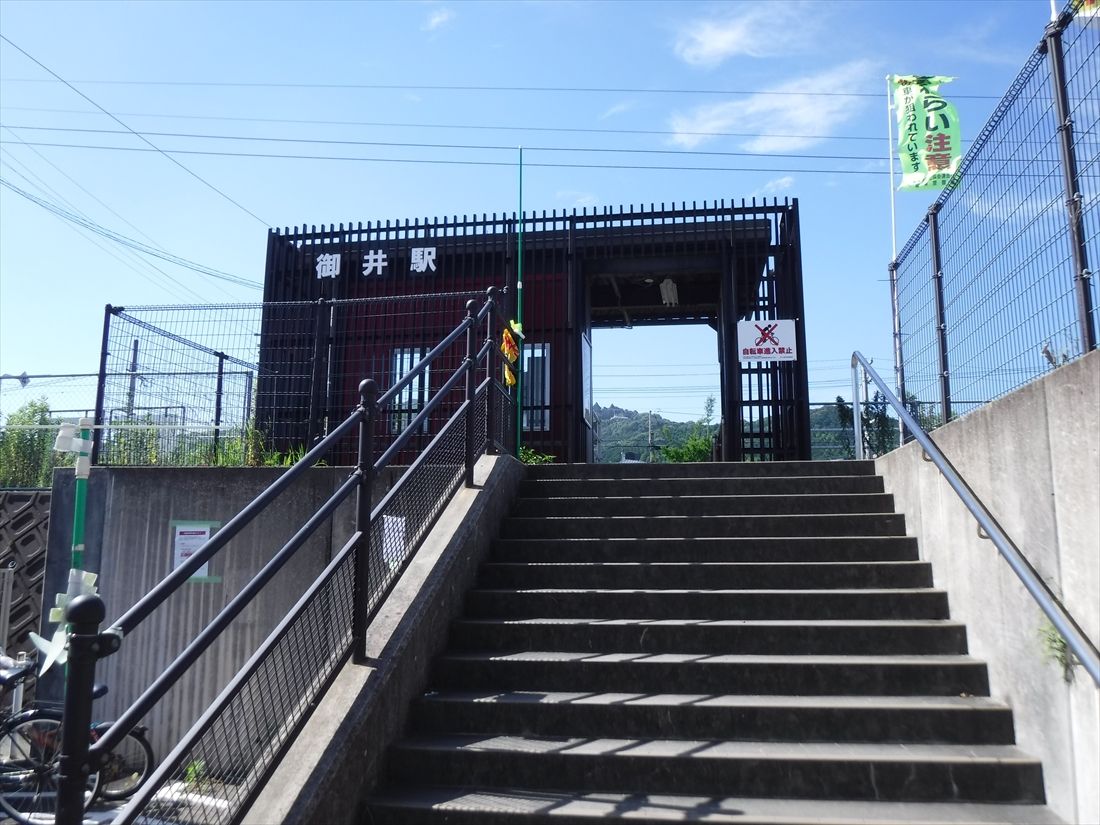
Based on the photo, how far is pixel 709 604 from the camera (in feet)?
14.7

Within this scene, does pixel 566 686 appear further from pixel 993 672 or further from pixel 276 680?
pixel 993 672

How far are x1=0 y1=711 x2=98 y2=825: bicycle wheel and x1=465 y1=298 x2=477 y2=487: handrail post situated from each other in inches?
137

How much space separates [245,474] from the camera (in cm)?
669

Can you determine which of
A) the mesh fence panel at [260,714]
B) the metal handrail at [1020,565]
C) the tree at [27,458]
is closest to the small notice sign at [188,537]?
the mesh fence panel at [260,714]

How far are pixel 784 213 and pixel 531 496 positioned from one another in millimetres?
6244

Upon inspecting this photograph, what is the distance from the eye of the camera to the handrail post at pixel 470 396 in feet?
17.6

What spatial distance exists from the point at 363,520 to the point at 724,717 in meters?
1.91

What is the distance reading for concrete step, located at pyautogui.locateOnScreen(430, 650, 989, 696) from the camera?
12.4 feet

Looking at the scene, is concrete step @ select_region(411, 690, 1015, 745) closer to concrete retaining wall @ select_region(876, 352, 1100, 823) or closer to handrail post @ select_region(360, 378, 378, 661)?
concrete retaining wall @ select_region(876, 352, 1100, 823)

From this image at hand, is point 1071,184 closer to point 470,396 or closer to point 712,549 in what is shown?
point 712,549

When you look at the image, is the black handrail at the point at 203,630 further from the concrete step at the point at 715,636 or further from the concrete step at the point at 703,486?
the concrete step at the point at 703,486

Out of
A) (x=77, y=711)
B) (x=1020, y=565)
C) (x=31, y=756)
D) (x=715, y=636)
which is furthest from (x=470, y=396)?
(x=31, y=756)

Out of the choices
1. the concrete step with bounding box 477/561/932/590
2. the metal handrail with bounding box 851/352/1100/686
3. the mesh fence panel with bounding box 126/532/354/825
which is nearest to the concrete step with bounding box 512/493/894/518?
the concrete step with bounding box 477/561/932/590

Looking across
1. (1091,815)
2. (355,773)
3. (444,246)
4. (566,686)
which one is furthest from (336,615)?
(444,246)
